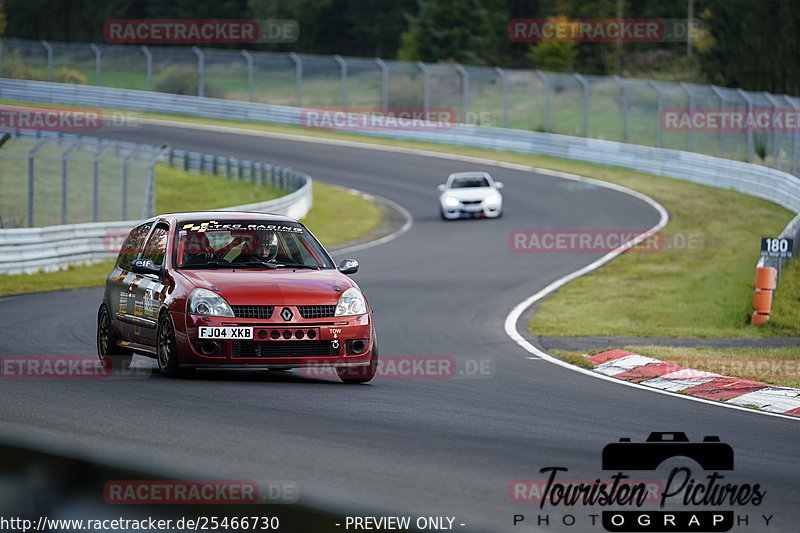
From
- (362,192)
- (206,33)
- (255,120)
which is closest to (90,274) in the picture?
(362,192)

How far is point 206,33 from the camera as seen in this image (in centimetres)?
9244

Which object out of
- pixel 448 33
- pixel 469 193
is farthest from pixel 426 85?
pixel 448 33

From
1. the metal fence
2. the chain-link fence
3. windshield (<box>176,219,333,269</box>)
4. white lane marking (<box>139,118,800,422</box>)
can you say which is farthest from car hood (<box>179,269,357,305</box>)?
the metal fence

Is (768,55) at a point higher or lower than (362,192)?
higher

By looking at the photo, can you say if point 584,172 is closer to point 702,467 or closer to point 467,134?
point 467,134

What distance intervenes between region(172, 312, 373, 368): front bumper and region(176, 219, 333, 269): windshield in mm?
941

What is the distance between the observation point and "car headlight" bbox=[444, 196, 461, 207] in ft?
113

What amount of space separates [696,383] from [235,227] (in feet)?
14.8

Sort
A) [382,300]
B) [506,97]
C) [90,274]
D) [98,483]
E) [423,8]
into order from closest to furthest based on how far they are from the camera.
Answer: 1. [98,483]
2. [382,300]
3. [90,274]
4. [506,97]
5. [423,8]

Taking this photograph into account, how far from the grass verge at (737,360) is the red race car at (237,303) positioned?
3.61 m

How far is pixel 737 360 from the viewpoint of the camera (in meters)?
13.8

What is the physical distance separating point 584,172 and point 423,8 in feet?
131

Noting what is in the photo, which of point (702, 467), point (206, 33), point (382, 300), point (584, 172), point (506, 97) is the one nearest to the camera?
point (702, 467)

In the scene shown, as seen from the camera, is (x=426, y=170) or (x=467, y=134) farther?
(x=467, y=134)
